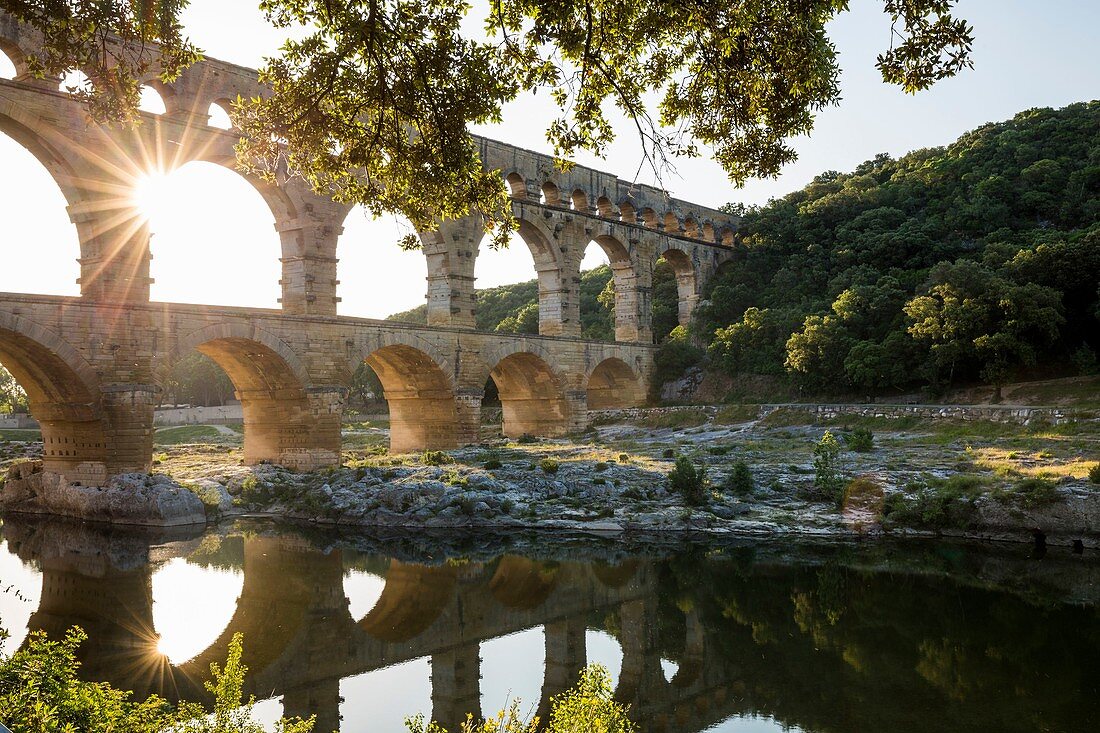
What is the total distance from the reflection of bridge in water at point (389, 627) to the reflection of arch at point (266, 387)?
8138mm

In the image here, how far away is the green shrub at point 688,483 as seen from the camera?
20.5 meters

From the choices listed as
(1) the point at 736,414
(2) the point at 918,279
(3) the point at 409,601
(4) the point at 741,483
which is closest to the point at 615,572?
(3) the point at 409,601

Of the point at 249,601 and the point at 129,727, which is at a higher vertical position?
the point at 129,727

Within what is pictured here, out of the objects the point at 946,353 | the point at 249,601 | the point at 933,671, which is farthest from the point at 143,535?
the point at 946,353

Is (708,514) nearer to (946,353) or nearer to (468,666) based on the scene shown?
(468,666)

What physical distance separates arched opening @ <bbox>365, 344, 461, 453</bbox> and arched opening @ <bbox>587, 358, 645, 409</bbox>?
35.1 feet

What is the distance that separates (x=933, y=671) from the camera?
1063 cm

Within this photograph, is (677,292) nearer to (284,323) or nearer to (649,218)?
(649,218)

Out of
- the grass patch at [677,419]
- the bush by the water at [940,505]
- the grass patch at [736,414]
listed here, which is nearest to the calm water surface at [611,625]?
the bush by the water at [940,505]

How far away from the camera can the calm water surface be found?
32.3ft

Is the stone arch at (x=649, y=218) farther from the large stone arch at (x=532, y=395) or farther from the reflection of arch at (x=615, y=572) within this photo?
the reflection of arch at (x=615, y=572)

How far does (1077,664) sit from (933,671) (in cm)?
176

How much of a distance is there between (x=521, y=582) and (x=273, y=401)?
46.9ft

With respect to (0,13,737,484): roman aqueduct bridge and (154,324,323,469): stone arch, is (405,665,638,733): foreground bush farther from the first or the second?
(154,324,323,469): stone arch
